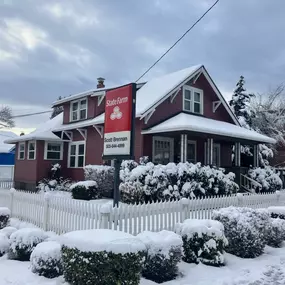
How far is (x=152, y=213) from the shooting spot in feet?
25.6

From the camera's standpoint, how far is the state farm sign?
812 centimetres

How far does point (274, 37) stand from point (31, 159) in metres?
16.0

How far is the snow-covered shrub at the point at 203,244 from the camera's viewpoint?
6.77 meters

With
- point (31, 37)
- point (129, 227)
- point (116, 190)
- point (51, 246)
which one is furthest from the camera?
point (31, 37)

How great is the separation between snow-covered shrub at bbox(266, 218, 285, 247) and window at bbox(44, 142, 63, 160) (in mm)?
15378

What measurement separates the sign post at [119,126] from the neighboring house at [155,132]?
6.88 meters

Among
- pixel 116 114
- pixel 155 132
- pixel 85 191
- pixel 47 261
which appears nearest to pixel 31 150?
pixel 85 191

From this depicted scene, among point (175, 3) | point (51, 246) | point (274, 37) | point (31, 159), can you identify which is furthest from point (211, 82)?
point (51, 246)

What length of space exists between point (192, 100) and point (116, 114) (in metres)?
12.1

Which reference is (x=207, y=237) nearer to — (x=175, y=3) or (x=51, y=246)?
(x=51, y=246)

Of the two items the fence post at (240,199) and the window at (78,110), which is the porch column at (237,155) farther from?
the window at (78,110)

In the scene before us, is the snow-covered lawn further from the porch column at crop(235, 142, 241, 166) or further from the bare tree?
the bare tree

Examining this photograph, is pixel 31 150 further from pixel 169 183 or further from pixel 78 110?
pixel 169 183

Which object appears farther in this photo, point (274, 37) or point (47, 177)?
point (47, 177)
